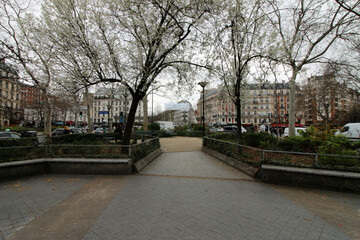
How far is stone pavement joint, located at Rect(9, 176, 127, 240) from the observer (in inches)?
114

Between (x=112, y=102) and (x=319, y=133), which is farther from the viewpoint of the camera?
(x=112, y=102)

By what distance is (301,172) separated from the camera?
214 inches

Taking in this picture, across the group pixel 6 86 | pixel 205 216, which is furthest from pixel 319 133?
pixel 6 86

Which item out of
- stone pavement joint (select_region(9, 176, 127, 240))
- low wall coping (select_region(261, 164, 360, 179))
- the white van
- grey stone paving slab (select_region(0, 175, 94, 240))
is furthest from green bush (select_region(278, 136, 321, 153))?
the white van

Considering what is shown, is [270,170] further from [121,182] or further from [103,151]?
[103,151]

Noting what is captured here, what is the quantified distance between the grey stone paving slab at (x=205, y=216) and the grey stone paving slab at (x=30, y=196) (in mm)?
1387

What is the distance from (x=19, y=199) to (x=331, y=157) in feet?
28.8

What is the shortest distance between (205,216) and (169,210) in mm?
776

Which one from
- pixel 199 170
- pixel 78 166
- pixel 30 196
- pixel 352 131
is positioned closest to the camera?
pixel 30 196

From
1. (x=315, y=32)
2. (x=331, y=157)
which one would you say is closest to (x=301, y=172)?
(x=331, y=157)

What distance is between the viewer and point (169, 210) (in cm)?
379

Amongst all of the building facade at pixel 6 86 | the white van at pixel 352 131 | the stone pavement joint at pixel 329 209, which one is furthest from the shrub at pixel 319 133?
the building facade at pixel 6 86

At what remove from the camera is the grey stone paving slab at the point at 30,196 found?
10.8 feet

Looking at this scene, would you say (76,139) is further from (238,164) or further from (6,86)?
(6,86)
